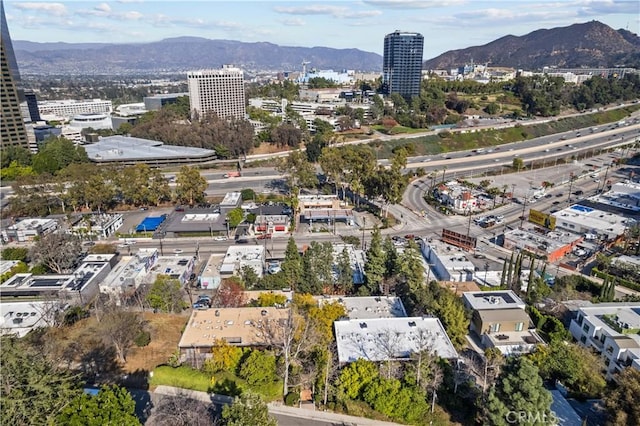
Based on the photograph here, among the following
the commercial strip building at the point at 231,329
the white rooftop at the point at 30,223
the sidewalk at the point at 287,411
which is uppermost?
the commercial strip building at the point at 231,329

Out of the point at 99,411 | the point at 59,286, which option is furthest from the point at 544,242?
the point at 59,286

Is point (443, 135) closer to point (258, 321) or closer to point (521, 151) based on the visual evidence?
point (521, 151)

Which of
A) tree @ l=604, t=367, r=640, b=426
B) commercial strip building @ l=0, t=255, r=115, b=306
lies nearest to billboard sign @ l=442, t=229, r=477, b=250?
tree @ l=604, t=367, r=640, b=426

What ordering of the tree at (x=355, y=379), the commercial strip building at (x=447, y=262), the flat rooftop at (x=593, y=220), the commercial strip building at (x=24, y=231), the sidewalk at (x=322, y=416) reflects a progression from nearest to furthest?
the sidewalk at (x=322, y=416) < the tree at (x=355, y=379) < the commercial strip building at (x=447, y=262) < the flat rooftop at (x=593, y=220) < the commercial strip building at (x=24, y=231)

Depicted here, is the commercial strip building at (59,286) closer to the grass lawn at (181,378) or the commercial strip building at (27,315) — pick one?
the commercial strip building at (27,315)

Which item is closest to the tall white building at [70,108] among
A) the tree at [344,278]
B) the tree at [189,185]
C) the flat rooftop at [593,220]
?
the tree at [189,185]

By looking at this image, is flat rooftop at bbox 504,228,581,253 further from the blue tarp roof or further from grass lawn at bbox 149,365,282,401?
the blue tarp roof

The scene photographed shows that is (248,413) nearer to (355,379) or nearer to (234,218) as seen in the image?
(355,379)
